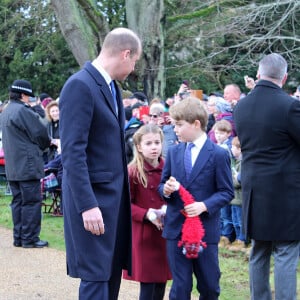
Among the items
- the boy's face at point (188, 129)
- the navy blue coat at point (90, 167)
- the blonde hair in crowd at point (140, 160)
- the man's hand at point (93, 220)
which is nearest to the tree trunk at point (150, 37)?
the blonde hair in crowd at point (140, 160)

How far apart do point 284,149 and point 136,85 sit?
12947 mm

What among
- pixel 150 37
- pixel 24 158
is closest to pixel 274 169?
pixel 24 158

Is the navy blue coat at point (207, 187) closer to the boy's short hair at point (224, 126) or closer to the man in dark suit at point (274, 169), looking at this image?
the man in dark suit at point (274, 169)

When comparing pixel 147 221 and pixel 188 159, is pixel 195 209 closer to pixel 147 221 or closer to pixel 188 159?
pixel 188 159

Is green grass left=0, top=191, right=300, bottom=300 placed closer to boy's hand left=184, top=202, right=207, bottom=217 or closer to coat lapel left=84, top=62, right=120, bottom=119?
boy's hand left=184, top=202, right=207, bottom=217

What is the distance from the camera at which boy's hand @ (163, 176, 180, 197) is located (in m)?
4.43

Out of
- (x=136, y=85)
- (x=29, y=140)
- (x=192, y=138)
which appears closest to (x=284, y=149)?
(x=192, y=138)

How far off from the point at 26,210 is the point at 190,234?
160 inches

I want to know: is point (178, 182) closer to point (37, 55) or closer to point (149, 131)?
point (149, 131)

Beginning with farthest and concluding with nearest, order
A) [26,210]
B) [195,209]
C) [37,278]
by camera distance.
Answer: [26,210]
[37,278]
[195,209]

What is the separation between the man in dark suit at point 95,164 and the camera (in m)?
3.70

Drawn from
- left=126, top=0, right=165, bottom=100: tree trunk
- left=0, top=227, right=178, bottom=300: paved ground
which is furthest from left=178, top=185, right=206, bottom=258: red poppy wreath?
left=126, top=0, right=165, bottom=100: tree trunk

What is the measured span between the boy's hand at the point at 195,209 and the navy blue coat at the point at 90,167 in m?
0.66

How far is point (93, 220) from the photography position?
12.1ft
